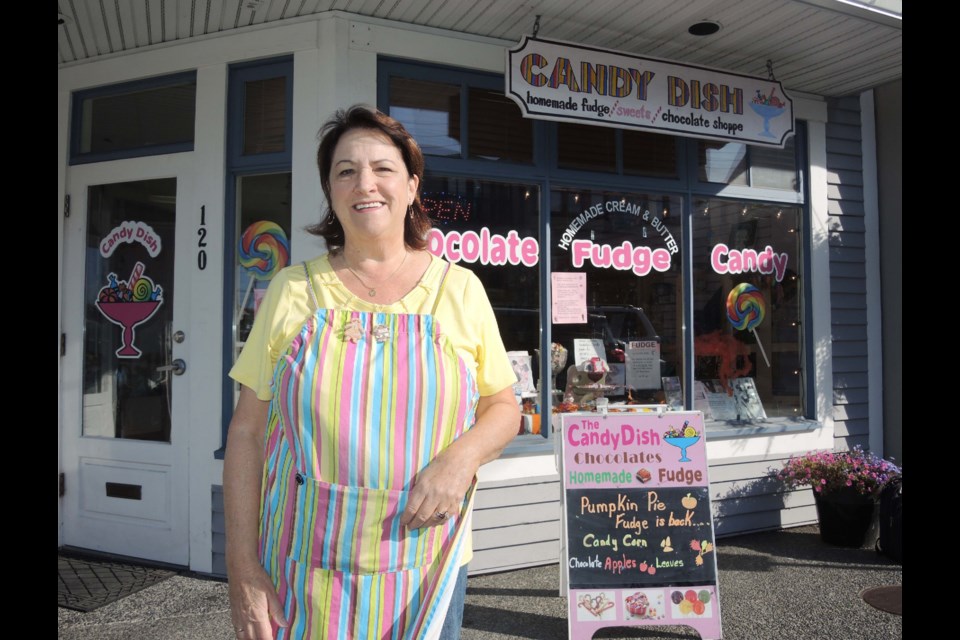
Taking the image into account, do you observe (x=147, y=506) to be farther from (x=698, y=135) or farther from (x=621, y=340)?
(x=698, y=135)

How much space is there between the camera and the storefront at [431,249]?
165 inches

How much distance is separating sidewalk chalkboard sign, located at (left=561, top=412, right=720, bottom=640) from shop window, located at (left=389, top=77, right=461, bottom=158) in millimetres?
1873

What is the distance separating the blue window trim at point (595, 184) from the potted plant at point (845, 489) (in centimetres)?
42

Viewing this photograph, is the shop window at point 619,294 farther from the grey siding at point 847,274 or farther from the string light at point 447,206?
the grey siding at point 847,274

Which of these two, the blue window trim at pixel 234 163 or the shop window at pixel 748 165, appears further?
the shop window at pixel 748 165

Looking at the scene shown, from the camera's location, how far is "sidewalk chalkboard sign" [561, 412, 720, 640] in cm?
342

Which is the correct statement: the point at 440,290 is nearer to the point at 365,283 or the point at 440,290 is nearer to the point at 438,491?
the point at 365,283

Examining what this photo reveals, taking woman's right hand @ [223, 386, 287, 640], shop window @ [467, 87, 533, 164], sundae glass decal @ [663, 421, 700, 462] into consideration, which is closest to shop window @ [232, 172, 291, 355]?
shop window @ [467, 87, 533, 164]

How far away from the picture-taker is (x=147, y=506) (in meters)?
4.36

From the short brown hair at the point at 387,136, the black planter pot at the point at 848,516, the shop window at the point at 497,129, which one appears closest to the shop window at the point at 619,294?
the shop window at the point at 497,129

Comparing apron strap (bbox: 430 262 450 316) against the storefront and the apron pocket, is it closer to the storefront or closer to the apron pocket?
the apron pocket

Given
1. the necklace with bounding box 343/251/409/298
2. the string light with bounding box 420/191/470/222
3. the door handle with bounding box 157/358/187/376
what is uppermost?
the string light with bounding box 420/191/470/222

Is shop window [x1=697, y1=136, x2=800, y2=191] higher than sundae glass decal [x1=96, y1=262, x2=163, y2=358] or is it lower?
higher
